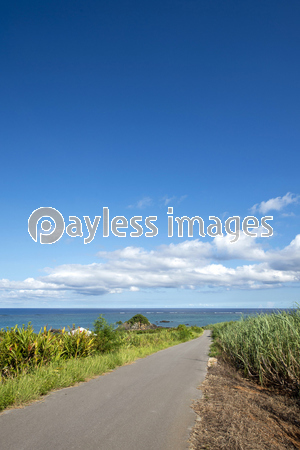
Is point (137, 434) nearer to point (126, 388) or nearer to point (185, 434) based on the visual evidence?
point (185, 434)

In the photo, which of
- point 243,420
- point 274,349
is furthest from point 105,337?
point 243,420

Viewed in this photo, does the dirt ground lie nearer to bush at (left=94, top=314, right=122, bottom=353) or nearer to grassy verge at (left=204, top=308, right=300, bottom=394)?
grassy verge at (left=204, top=308, right=300, bottom=394)

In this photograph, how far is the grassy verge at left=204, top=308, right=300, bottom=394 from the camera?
8367mm

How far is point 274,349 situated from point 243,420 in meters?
3.98

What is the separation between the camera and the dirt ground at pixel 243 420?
4.66 meters

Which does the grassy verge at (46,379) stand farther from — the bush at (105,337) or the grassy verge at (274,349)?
the grassy verge at (274,349)

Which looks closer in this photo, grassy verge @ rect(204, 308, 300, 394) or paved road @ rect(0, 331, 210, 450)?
paved road @ rect(0, 331, 210, 450)

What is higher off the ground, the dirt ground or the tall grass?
the tall grass

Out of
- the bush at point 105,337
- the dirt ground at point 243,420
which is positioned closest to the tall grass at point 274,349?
the dirt ground at point 243,420

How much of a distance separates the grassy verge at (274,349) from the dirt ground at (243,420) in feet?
1.92

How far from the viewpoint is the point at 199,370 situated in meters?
12.7

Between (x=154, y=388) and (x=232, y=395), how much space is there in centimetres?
236

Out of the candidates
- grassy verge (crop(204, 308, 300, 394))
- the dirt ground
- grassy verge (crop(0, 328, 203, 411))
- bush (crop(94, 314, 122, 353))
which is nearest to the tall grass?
grassy verge (crop(204, 308, 300, 394))

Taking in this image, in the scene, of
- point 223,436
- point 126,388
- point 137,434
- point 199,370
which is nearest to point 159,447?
point 137,434
